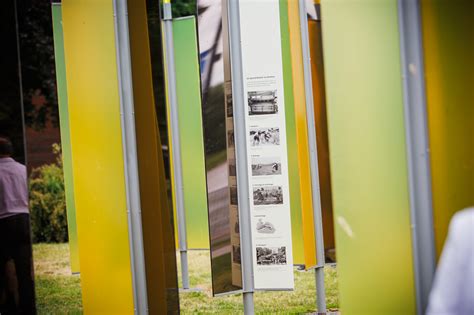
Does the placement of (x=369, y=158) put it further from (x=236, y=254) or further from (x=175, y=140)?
(x=175, y=140)

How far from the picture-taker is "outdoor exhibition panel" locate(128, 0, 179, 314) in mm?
4457

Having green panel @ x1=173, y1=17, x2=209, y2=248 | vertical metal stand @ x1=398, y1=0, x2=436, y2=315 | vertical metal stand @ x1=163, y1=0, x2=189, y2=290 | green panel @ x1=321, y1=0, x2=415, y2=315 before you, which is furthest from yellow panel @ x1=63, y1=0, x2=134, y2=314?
green panel @ x1=173, y1=17, x2=209, y2=248

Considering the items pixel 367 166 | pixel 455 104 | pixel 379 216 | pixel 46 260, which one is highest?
pixel 455 104

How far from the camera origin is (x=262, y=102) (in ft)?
17.3

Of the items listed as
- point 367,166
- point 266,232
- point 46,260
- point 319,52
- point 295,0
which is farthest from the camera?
point 46,260

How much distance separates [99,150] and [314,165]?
88.1 inches

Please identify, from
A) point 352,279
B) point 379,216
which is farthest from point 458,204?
point 352,279

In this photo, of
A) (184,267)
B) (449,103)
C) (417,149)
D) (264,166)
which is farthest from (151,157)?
(184,267)

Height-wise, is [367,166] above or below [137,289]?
above

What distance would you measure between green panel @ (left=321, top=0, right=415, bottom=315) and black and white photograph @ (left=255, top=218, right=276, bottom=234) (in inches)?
65.8

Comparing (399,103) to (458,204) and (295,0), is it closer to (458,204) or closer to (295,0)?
(458,204)

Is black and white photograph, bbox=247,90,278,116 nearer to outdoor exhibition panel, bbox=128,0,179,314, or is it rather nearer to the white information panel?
→ the white information panel

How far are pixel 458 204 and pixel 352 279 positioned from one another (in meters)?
0.65

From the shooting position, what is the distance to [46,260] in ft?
35.3
